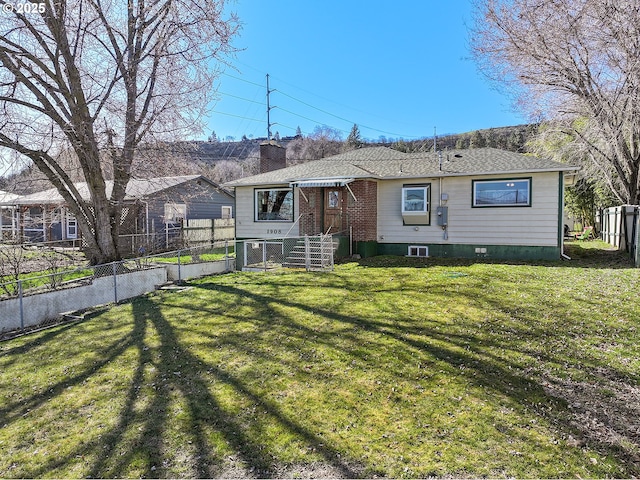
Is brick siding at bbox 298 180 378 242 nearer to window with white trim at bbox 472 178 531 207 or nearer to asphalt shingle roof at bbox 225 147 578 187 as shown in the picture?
asphalt shingle roof at bbox 225 147 578 187

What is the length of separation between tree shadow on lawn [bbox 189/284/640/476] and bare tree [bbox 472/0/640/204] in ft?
32.6

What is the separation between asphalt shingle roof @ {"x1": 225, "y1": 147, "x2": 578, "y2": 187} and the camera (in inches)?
486

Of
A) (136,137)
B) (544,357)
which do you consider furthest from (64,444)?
(136,137)

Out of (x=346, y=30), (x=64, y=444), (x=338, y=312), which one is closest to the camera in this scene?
(x=64, y=444)

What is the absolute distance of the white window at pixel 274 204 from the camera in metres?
15.6

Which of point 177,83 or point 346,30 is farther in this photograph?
point 346,30

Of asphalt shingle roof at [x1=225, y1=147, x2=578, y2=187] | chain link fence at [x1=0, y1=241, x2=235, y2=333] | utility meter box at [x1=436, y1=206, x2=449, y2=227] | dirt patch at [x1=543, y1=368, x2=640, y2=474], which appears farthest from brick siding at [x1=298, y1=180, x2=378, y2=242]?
dirt patch at [x1=543, y1=368, x2=640, y2=474]

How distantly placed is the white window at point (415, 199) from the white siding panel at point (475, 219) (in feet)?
0.71

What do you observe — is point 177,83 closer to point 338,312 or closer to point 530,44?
point 338,312

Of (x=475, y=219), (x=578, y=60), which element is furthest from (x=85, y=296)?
(x=578, y=60)

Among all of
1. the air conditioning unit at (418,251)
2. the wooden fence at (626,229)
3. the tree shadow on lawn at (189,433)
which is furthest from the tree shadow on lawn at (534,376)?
the wooden fence at (626,229)

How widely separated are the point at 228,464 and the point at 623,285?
8.58m

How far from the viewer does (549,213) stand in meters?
12.0

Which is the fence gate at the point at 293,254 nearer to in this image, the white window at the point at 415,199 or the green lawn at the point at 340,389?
the white window at the point at 415,199
